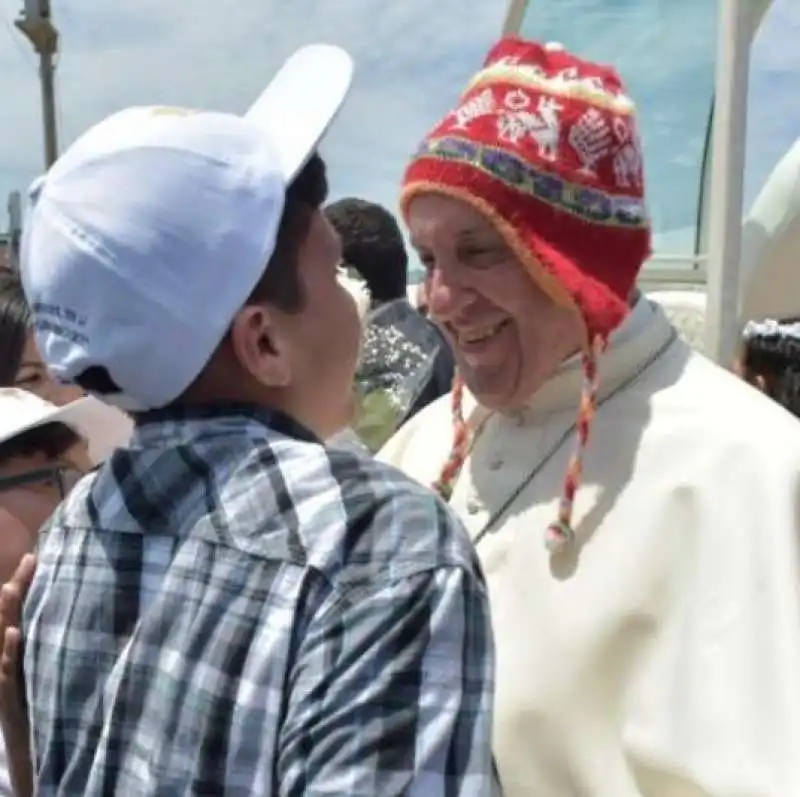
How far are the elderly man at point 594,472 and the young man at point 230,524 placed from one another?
59cm

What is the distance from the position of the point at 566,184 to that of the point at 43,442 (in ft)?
2.73

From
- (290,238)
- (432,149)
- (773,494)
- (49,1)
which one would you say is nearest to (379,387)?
(432,149)

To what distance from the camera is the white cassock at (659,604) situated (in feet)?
5.34

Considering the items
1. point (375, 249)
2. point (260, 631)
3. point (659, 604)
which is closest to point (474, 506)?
point (659, 604)

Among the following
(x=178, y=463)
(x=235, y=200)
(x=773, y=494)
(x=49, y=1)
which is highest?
(x=235, y=200)

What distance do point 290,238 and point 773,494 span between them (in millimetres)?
748

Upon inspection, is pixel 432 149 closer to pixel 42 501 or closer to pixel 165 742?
pixel 42 501

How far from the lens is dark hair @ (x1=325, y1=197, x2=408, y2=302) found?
135 inches

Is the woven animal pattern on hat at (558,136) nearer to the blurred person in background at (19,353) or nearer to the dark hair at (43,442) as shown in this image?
the dark hair at (43,442)

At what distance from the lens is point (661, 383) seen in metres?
1.91

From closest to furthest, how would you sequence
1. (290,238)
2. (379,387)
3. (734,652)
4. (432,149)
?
(290,238), (734,652), (432,149), (379,387)

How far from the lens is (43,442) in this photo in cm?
208

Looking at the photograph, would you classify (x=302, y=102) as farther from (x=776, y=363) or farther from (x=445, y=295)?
(x=776, y=363)

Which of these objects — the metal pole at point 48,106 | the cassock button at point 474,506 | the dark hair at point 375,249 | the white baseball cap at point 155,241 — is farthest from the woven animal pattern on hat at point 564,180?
the metal pole at point 48,106
